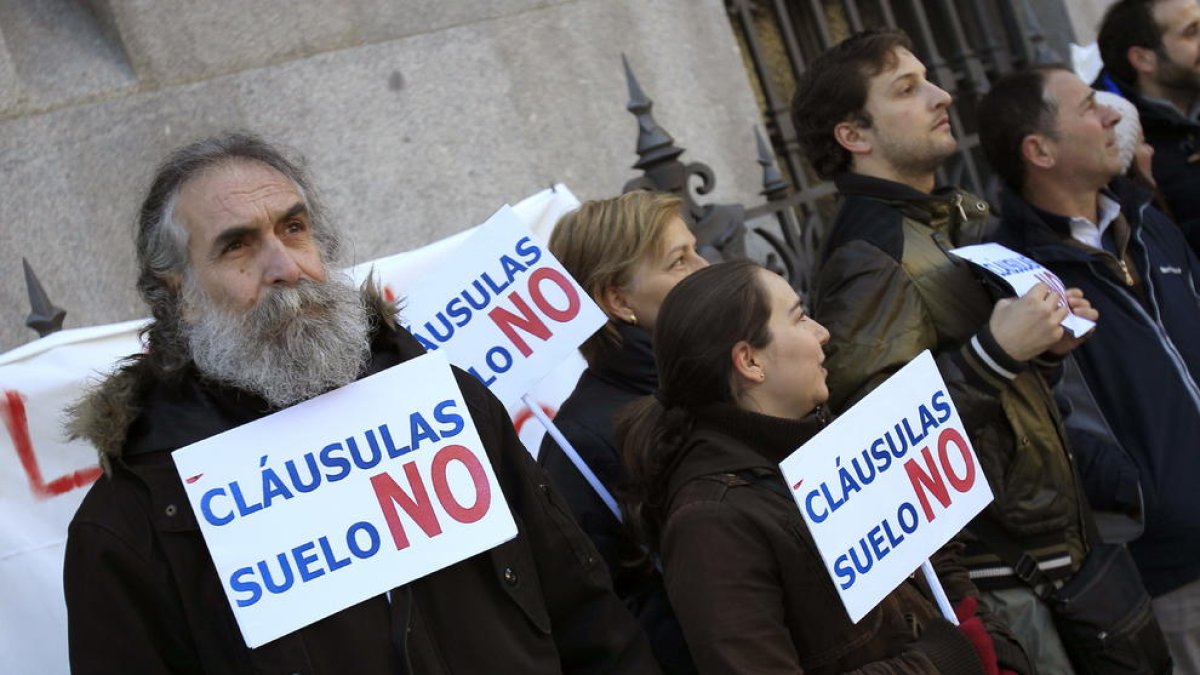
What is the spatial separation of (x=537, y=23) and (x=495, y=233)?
251 centimetres

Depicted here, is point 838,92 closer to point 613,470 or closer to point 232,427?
point 613,470

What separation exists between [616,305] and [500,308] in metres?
0.27

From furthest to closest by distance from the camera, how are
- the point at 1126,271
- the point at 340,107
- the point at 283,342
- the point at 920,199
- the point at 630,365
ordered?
the point at 340,107
the point at 1126,271
the point at 920,199
the point at 630,365
the point at 283,342

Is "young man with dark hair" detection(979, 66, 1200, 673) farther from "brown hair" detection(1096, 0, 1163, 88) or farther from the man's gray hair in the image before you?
the man's gray hair

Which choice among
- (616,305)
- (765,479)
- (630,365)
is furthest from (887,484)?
(616,305)

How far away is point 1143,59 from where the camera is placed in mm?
4988

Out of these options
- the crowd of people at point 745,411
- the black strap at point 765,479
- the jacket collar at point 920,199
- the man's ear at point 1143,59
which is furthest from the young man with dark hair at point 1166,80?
the black strap at point 765,479

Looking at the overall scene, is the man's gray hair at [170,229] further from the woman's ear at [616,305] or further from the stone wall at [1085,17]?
the stone wall at [1085,17]

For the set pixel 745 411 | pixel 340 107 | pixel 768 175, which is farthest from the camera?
pixel 768 175

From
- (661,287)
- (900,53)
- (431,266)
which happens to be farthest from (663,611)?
(900,53)

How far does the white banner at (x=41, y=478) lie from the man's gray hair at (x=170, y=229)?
484 millimetres

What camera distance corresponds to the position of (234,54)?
16.7 ft

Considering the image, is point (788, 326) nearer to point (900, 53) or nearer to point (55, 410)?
point (900, 53)

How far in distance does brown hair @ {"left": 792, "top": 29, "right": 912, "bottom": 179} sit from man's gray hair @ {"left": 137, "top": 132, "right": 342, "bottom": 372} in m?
1.62
